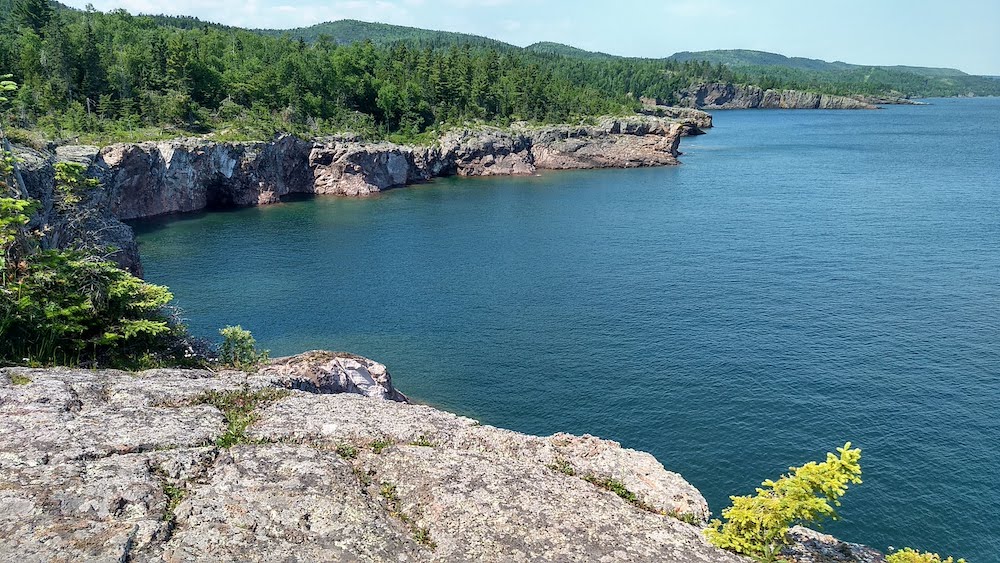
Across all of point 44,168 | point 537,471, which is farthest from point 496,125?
point 537,471

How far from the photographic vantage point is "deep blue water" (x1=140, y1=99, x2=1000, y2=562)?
1480 inches

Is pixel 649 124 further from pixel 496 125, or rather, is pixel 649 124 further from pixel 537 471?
pixel 537 471

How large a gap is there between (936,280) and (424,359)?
5173 centimetres

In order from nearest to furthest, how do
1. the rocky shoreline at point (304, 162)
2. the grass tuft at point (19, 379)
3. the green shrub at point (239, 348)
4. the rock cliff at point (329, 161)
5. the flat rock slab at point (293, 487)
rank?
the flat rock slab at point (293, 487), the grass tuft at point (19, 379), the green shrub at point (239, 348), the rocky shoreline at point (304, 162), the rock cliff at point (329, 161)

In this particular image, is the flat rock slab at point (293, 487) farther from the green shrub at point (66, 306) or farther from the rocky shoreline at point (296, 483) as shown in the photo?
the green shrub at point (66, 306)

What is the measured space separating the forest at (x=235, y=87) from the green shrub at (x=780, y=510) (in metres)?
82.6

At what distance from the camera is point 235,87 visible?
124875 mm

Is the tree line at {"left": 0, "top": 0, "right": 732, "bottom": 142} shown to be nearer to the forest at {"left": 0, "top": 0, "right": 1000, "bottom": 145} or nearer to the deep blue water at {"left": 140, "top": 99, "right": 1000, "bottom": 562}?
the forest at {"left": 0, "top": 0, "right": 1000, "bottom": 145}

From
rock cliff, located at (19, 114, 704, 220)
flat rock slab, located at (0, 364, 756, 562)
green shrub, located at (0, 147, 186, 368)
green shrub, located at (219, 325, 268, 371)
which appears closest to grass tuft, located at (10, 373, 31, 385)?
flat rock slab, located at (0, 364, 756, 562)

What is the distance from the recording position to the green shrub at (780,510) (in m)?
14.6

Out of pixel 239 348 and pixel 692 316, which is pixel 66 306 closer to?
pixel 239 348

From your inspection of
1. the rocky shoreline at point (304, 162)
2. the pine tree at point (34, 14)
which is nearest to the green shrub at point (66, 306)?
the rocky shoreline at point (304, 162)

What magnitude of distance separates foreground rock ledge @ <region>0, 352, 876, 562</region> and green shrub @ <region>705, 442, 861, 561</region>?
2.62ft

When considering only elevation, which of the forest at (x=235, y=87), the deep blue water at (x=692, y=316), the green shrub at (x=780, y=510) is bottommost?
the deep blue water at (x=692, y=316)
